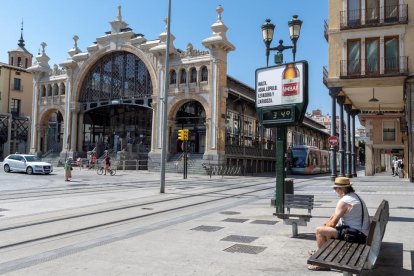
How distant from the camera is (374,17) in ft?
78.5

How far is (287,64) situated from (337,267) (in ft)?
21.3

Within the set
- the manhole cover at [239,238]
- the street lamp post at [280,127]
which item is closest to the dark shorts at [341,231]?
the manhole cover at [239,238]

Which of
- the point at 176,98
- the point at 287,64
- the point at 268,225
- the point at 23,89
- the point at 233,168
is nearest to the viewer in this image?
the point at 268,225

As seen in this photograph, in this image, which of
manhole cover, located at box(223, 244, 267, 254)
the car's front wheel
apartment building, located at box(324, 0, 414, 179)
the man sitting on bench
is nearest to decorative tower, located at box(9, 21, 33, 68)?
the car's front wheel

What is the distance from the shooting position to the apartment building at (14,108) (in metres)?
60.8

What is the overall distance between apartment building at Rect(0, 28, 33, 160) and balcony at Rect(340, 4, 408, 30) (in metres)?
51.7

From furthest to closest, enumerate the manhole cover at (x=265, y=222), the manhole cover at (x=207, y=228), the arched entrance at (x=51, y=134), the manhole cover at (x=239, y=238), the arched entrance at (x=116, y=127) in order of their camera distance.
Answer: the arched entrance at (x=51, y=134) → the arched entrance at (x=116, y=127) → the manhole cover at (x=265, y=222) → the manhole cover at (x=207, y=228) → the manhole cover at (x=239, y=238)

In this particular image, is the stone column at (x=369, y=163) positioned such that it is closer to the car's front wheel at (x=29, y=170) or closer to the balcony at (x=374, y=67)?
the balcony at (x=374, y=67)

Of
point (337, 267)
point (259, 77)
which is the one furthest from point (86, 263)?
point (259, 77)

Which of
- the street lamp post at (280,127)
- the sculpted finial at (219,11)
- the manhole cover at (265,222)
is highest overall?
the sculpted finial at (219,11)

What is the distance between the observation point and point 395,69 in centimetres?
2328

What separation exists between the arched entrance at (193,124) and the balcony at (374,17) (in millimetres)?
19942

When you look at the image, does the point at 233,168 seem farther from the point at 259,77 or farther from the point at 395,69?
the point at 259,77

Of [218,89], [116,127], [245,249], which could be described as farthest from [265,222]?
[116,127]
